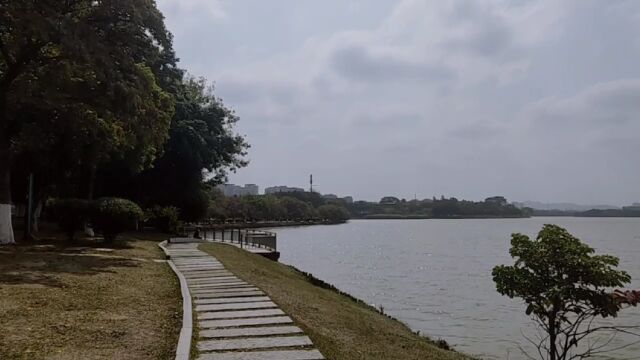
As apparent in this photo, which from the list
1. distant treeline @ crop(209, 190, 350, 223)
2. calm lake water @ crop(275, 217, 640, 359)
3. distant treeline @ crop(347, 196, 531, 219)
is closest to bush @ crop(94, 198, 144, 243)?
calm lake water @ crop(275, 217, 640, 359)

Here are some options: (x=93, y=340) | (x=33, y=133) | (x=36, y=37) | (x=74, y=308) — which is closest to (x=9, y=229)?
(x=33, y=133)

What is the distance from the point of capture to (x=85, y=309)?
350 inches

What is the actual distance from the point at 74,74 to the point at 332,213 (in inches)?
5368

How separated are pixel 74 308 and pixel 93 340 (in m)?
2.02

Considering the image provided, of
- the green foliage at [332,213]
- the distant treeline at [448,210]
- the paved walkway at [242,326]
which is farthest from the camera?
the distant treeline at [448,210]

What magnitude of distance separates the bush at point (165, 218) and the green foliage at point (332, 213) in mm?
111930

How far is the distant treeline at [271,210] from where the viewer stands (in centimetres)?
10231

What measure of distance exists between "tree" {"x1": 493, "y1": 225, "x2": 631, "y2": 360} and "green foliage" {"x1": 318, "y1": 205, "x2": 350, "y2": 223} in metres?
142

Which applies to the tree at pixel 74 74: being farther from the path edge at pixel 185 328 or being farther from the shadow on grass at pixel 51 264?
the path edge at pixel 185 328

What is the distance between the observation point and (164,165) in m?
37.0

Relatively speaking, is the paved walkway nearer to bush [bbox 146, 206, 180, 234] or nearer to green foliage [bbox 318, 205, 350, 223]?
bush [bbox 146, 206, 180, 234]

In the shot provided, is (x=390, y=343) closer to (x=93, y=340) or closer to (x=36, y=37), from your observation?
(x=93, y=340)

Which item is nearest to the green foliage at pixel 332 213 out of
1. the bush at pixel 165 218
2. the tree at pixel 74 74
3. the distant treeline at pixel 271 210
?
the distant treeline at pixel 271 210

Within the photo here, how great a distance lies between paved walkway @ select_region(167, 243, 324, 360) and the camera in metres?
6.90
